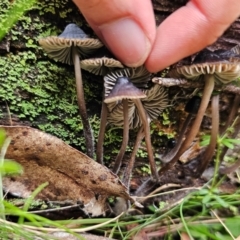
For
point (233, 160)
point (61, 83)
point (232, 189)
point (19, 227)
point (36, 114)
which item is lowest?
point (232, 189)

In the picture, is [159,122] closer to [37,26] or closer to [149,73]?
[149,73]

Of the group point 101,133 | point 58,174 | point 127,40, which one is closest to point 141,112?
point 101,133

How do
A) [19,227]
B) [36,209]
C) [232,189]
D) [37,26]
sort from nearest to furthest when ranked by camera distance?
[19,227], [36,209], [37,26], [232,189]

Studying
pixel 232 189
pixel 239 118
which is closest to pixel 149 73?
pixel 239 118

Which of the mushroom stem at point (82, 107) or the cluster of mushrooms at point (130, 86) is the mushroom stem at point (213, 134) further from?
the mushroom stem at point (82, 107)

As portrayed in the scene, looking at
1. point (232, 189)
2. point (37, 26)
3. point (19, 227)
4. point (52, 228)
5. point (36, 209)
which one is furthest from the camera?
point (232, 189)

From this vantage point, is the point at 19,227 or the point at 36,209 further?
the point at 36,209

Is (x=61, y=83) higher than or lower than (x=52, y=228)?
higher

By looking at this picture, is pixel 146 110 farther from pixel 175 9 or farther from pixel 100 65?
pixel 175 9

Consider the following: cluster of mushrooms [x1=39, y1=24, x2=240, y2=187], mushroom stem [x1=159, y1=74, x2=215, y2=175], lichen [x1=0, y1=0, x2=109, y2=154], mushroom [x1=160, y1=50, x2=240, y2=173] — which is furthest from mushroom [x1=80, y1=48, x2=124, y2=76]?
mushroom stem [x1=159, y1=74, x2=215, y2=175]
